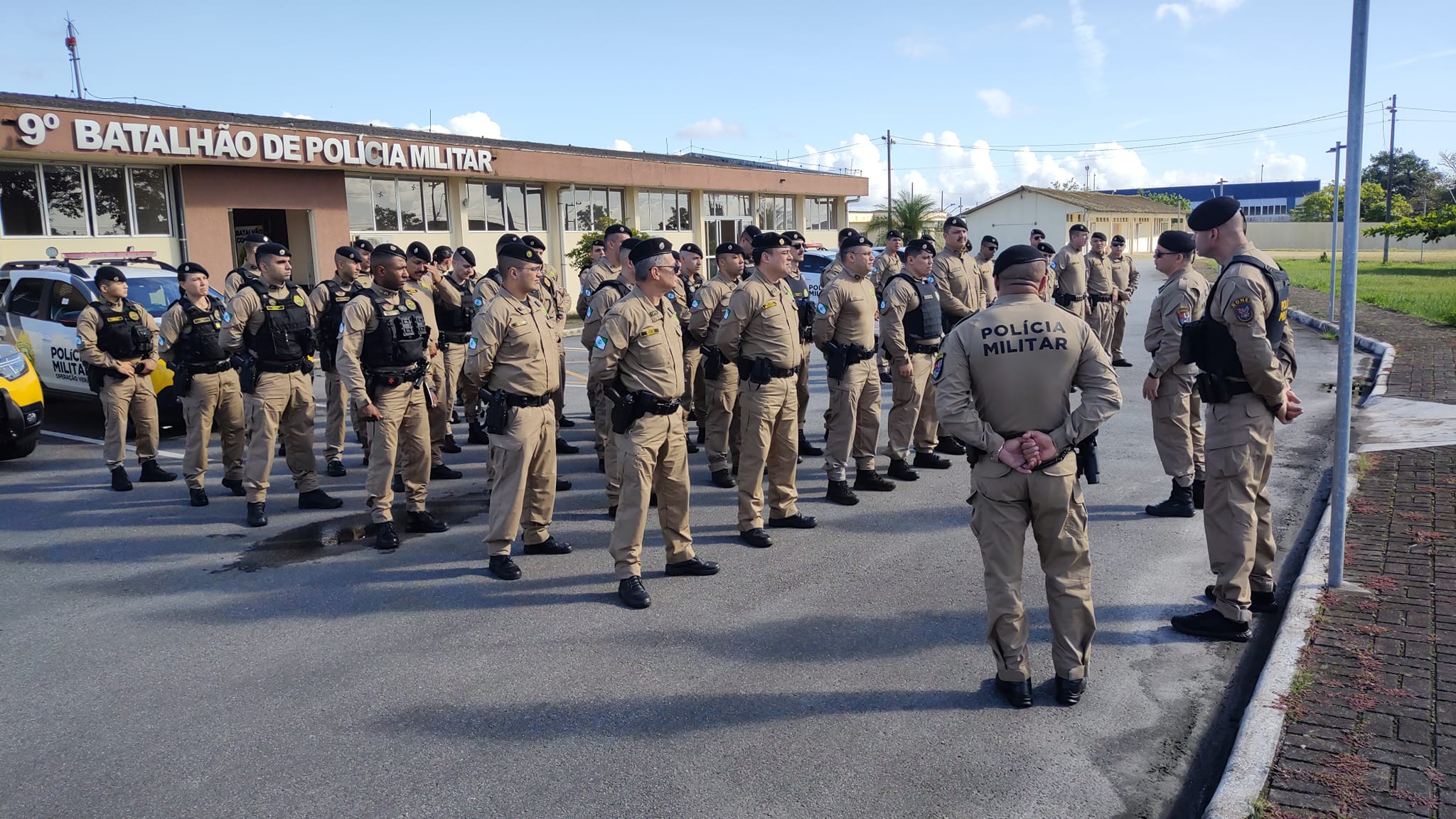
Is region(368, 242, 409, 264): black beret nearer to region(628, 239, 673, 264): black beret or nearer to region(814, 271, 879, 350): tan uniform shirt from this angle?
region(628, 239, 673, 264): black beret

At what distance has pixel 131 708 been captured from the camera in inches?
169

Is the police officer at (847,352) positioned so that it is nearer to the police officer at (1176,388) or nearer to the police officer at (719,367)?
the police officer at (719,367)

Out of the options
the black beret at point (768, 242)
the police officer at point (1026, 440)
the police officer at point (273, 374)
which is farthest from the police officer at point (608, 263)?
the police officer at point (1026, 440)

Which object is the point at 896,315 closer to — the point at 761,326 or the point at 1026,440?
the point at 761,326

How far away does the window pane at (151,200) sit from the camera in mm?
18188

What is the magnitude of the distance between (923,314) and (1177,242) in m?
2.01

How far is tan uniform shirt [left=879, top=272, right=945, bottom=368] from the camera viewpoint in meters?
8.02

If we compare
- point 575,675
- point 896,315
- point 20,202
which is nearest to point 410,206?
point 20,202

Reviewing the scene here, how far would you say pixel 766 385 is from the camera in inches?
261

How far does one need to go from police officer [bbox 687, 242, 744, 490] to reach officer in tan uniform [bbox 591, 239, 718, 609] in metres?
1.98

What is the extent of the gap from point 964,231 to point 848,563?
203 inches

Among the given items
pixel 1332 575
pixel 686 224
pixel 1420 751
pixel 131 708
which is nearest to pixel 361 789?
pixel 131 708

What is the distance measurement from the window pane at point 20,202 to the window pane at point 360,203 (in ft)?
20.3

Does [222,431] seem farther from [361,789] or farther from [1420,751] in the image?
[1420,751]
